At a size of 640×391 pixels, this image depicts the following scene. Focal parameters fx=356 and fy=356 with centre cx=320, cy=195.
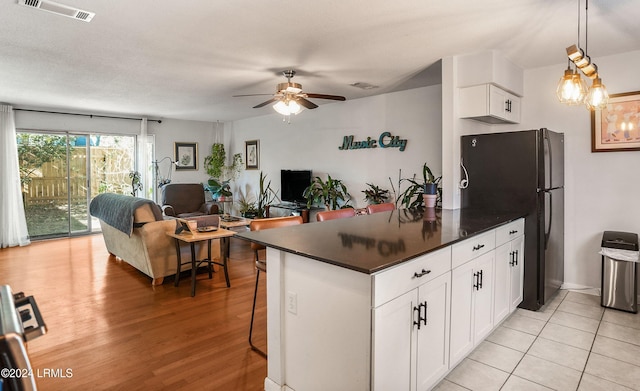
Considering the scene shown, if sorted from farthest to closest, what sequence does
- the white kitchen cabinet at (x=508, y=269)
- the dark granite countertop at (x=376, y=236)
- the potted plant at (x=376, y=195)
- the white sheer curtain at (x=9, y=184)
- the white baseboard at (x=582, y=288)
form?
the white sheer curtain at (x=9, y=184)
the potted plant at (x=376, y=195)
the white baseboard at (x=582, y=288)
the white kitchen cabinet at (x=508, y=269)
the dark granite countertop at (x=376, y=236)

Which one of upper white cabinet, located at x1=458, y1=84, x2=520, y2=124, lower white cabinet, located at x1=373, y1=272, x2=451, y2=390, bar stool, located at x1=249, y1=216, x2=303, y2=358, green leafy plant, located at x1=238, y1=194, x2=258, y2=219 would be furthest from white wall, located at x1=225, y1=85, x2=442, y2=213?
lower white cabinet, located at x1=373, y1=272, x2=451, y2=390

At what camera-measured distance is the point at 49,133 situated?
21.6 ft

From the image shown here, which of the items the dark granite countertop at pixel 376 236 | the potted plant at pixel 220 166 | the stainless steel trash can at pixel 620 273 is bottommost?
the stainless steel trash can at pixel 620 273

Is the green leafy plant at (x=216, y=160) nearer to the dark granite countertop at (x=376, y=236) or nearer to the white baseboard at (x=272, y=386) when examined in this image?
the dark granite countertop at (x=376, y=236)

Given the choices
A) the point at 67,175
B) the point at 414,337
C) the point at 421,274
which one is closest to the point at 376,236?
the point at 421,274

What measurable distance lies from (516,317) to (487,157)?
149 centimetres

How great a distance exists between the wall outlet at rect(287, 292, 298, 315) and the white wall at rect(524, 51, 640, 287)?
3.41 m

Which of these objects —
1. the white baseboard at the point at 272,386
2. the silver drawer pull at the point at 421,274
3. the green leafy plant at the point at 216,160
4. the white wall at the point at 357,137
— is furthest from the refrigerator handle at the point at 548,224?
the green leafy plant at the point at 216,160

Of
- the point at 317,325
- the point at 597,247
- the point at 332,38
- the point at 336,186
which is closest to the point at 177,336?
the point at 317,325

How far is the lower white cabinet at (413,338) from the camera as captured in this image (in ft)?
5.33

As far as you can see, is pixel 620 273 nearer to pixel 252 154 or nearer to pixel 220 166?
pixel 252 154

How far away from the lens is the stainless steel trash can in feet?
10.5

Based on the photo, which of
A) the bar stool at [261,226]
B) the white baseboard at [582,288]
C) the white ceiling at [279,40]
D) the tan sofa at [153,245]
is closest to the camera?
the white ceiling at [279,40]

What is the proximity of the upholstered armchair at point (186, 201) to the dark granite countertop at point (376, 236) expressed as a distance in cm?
465
